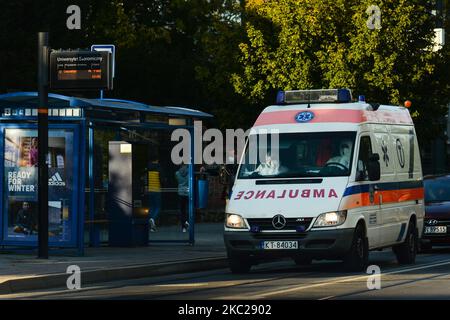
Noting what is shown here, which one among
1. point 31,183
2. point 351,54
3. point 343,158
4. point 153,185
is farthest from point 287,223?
point 351,54

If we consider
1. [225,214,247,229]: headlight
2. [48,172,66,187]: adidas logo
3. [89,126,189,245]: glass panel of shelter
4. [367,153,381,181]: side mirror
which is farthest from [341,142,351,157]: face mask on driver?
[89,126,189,245]: glass panel of shelter

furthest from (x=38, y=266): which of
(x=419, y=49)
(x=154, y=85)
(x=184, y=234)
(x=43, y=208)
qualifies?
(x=154, y=85)

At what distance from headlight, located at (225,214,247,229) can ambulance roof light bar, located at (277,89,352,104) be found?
2.81 m

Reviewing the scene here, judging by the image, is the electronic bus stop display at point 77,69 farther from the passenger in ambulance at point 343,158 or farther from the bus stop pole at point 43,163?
the passenger in ambulance at point 343,158

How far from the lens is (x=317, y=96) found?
2062 cm

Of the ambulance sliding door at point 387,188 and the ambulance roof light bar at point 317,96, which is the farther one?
the ambulance roof light bar at point 317,96

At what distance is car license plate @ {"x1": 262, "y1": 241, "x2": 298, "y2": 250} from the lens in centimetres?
1827

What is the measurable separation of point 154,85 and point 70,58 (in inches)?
1027

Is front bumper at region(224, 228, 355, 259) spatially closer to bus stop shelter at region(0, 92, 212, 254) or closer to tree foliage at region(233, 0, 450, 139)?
bus stop shelter at region(0, 92, 212, 254)

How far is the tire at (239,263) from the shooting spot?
19.0m

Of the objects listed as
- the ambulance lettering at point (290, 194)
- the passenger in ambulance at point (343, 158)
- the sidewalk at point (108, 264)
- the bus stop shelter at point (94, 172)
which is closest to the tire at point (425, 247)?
the sidewalk at point (108, 264)

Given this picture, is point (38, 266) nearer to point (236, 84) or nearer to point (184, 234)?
point (184, 234)

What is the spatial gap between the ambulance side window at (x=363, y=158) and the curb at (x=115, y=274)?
3280 millimetres
